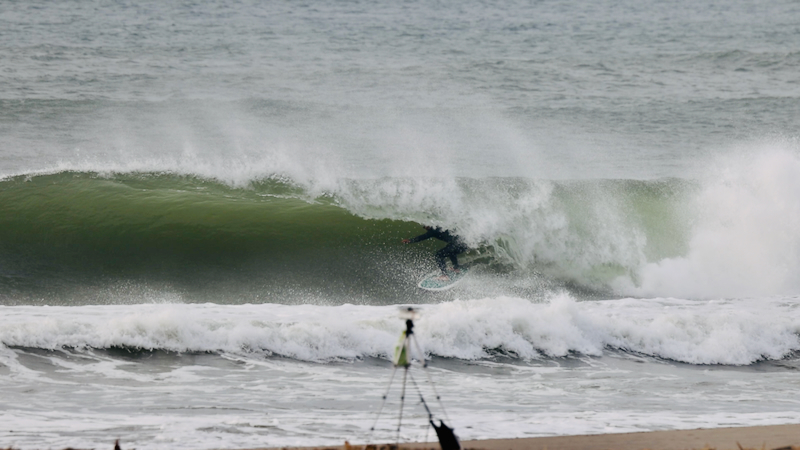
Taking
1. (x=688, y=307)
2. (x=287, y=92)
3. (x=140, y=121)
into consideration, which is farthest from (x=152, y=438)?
(x=287, y=92)

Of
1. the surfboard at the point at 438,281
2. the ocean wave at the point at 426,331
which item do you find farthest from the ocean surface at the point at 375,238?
the surfboard at the point at 438,281

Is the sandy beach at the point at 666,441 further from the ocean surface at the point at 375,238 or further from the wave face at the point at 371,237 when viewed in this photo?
the wave face at the point at 371,237

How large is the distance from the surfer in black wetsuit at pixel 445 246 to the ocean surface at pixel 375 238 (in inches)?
7.4

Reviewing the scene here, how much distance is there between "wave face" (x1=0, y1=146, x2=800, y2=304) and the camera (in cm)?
999

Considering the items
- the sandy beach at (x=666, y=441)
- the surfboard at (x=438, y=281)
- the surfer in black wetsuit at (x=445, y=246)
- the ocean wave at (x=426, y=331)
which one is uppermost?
the surfer in black wetsuit at (x=445, y=246)

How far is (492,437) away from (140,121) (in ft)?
48.5

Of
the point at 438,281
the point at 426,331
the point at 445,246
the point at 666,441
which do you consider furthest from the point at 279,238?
the point at 666,441

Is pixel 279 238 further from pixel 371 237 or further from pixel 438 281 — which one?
pixel 438 281

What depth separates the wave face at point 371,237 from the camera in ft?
32.8

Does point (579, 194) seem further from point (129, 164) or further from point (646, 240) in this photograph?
point (129, 164)

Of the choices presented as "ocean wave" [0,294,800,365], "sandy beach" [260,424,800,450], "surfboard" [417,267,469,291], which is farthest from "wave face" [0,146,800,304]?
"sandy beach" [260,424,800,450]

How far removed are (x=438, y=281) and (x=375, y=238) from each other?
4.99ft

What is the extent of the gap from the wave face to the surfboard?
15cm

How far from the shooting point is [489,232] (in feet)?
37.3
